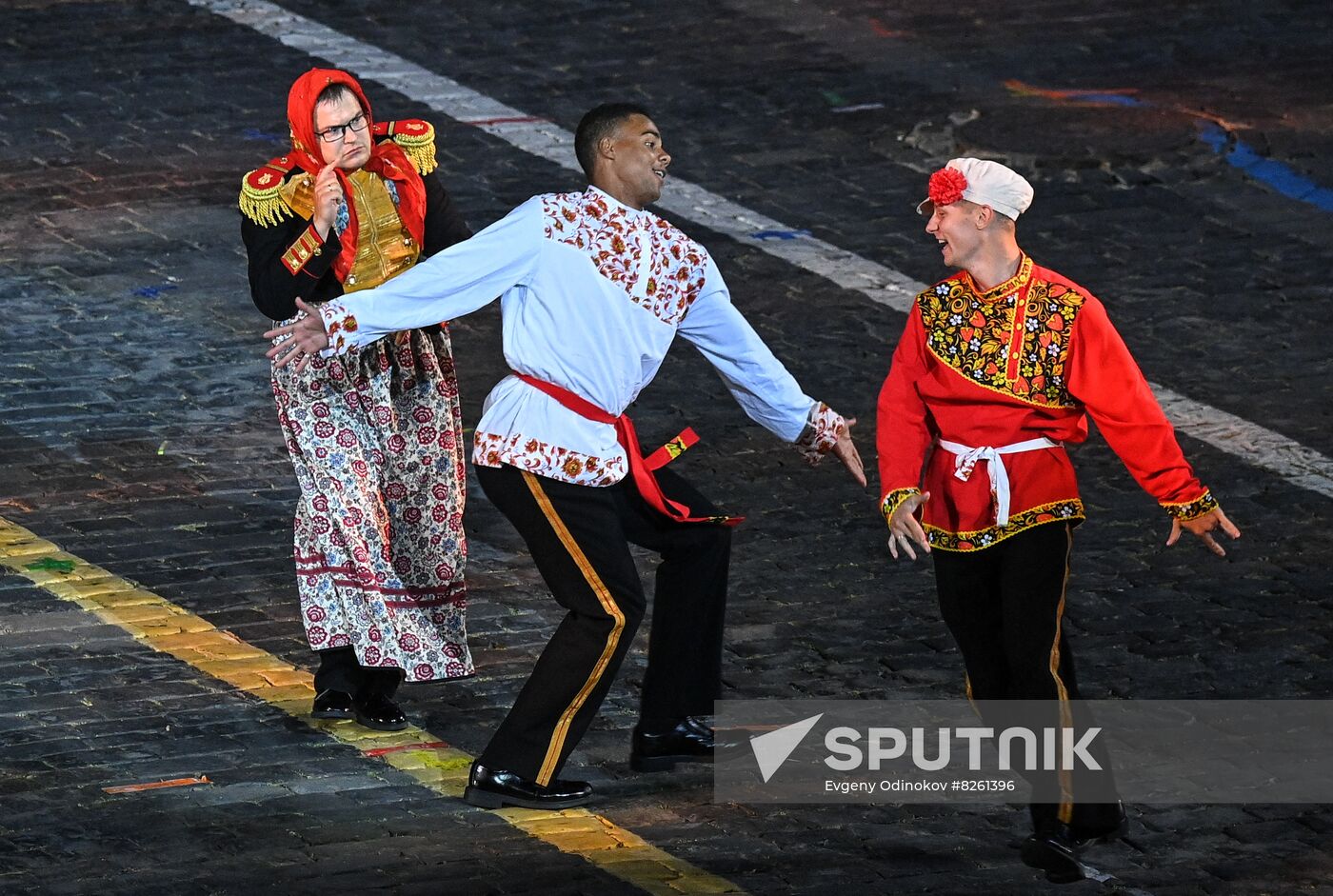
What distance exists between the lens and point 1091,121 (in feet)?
50.1

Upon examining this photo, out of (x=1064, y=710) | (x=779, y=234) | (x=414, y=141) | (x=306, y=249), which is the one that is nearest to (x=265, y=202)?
(x=306, y=249)

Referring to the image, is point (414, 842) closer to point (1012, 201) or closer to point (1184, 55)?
point (1012, 201)

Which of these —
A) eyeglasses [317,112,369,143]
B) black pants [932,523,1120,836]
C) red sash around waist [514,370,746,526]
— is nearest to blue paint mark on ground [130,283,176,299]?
eyeglasses [317,112,369,143]

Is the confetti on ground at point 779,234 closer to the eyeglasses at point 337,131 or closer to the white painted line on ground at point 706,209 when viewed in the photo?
the white painted line on ground at point 706,209

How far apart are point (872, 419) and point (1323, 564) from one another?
2.26 meters

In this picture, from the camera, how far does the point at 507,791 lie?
758cm

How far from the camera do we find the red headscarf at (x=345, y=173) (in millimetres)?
7824

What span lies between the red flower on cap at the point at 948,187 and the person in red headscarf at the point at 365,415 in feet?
5.40

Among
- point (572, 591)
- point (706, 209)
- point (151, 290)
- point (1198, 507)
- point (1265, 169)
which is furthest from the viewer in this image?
point (1265, 169)

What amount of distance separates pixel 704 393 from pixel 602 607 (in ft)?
13.7

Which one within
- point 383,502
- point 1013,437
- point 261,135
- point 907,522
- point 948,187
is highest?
point 261,135

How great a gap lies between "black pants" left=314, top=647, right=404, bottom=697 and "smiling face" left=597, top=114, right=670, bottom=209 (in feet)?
5.87

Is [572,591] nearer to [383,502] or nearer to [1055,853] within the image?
[383,502]

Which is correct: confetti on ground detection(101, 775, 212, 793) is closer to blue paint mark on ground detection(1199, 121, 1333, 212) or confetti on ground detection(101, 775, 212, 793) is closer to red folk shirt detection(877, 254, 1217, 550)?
red folk shirt detection(877, 254, 1217, 550)
